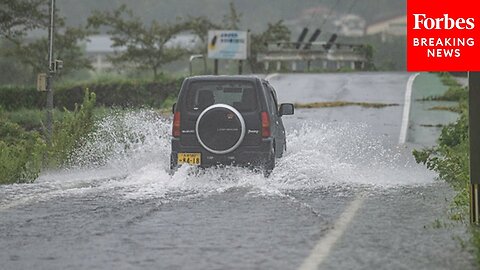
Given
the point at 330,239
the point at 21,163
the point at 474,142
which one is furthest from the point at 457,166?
the point at 21,163

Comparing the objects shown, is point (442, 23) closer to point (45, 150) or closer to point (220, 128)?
point (220, 128)

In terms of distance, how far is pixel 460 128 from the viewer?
20672 mm

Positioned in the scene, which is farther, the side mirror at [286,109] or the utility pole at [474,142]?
the side mirror at [286,109]

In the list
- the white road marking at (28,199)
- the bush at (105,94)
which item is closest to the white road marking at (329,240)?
the white road marking at (28,199)

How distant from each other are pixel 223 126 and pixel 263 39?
49215 mm

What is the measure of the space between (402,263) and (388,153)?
1444cm

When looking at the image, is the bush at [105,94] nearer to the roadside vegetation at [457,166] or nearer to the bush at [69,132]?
the bush at [69,132]

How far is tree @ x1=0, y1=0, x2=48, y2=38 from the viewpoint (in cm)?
5459

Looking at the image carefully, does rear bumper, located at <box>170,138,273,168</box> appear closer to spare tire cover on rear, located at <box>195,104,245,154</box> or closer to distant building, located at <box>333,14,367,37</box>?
spare tire cover on rear, located at <box>195,104,245,154</box>

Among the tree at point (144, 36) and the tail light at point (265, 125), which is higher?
the tree at point (144, 36)

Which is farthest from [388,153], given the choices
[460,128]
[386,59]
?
[386,59]

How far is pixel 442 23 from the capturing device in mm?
11562

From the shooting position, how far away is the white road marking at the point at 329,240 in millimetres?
9330

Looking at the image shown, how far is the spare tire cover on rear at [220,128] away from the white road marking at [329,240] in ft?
11.3
